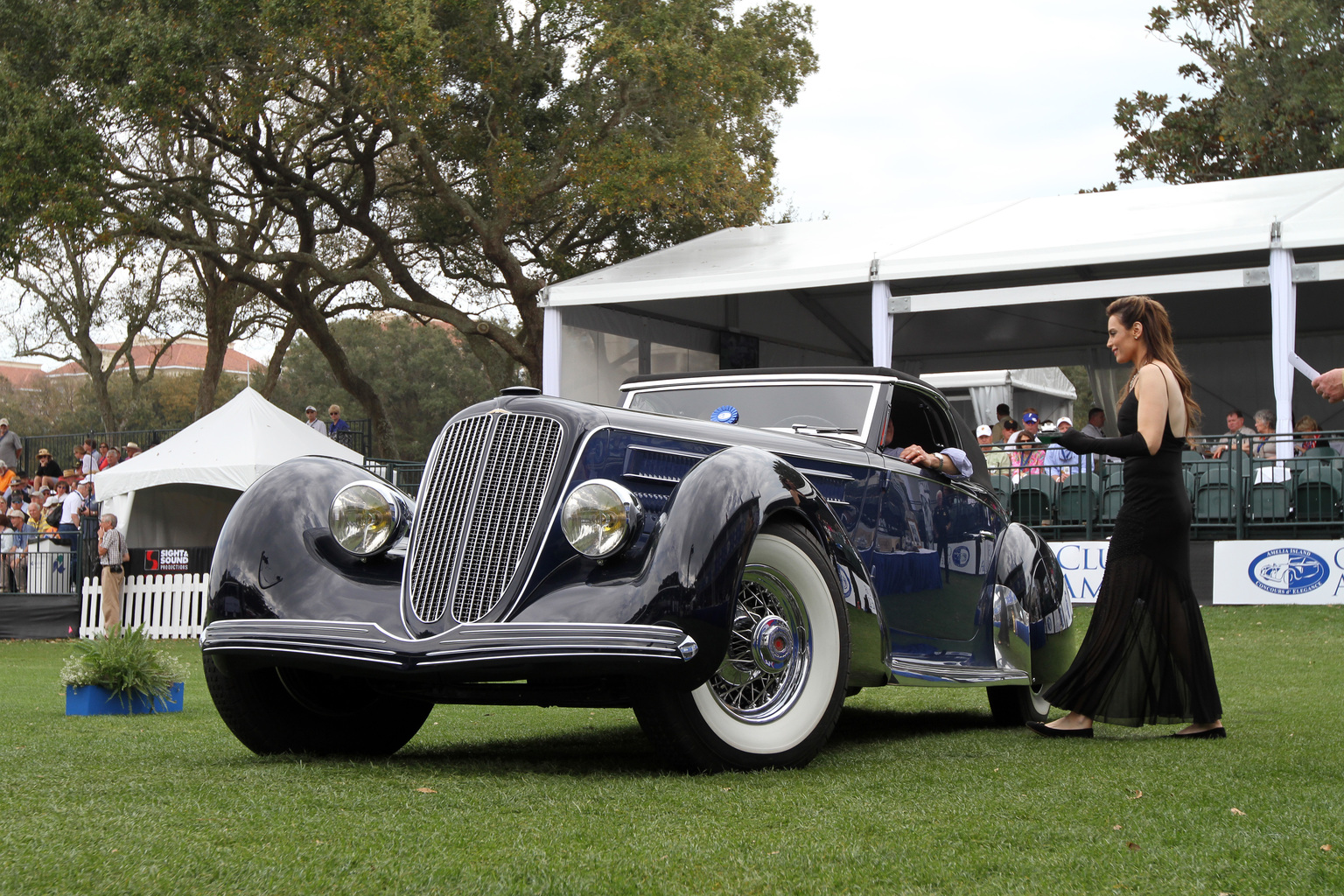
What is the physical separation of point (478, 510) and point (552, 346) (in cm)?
1449

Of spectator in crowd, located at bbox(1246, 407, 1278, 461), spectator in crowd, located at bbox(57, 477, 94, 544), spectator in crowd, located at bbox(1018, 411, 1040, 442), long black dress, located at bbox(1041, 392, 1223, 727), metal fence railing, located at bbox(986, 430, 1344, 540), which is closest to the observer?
long black dress, located at bbox(1041, 392, 1223, 727)

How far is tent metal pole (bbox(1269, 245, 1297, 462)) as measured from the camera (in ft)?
47.8

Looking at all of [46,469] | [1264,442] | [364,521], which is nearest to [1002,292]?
[1264,442]

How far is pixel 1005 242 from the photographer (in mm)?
17203

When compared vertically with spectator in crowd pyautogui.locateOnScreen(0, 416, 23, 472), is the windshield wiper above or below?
below

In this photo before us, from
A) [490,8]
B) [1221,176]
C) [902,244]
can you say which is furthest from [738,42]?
[1221,176]

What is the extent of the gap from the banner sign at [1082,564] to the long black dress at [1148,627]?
901 centimetres

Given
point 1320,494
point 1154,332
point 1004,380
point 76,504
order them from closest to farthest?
point 1154,332
point 1320,494
point 76,504
point 1004,380

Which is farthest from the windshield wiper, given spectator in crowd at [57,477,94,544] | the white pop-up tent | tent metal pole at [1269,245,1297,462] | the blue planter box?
spectator in crowd at [57,477,94,544]

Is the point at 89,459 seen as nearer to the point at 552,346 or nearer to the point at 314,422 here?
the point at 314,422

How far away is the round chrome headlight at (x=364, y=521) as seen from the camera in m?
4.75

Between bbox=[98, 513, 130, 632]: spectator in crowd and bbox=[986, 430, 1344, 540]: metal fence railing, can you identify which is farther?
bbox=[98, 513, 130, 632]: spectator in crowd

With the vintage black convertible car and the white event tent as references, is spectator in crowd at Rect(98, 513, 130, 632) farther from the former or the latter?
the vintage black convertible car

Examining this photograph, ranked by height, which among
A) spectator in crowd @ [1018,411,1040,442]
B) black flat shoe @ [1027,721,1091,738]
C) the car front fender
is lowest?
black flat shoe @ [1027,721,1091,738]
